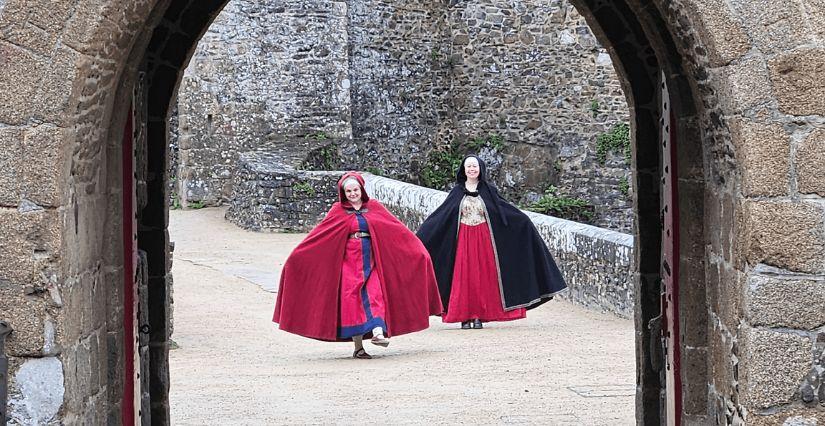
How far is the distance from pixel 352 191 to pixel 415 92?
13071 mm

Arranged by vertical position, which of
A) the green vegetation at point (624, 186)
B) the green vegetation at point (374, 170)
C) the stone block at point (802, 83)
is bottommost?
the green vegetation at point (624, 186)

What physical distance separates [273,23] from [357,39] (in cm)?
166

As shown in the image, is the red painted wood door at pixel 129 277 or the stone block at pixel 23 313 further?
the red painted wood door at pixel 129 277

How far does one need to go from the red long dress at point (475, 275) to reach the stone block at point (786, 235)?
781cm

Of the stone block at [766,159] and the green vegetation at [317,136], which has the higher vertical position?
the green vegetation at [317,136]

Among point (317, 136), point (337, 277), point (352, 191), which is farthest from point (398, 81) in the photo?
point (337, 277)

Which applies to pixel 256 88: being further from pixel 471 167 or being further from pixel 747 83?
pixel 747 83

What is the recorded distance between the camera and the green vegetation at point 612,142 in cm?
2130

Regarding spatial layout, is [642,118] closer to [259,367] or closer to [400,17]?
[259,367]

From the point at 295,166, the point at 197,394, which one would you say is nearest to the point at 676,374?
the point at 197,394

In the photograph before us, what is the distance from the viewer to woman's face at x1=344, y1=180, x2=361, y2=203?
10086 millimetres

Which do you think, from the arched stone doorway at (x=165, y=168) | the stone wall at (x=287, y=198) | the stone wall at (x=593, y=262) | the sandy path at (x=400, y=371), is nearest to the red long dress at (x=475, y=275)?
the sandy path at (x=400, y=371)

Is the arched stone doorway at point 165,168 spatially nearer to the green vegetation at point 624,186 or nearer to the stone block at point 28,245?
the stone block at point 28,245

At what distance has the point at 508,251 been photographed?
11.8 meters
